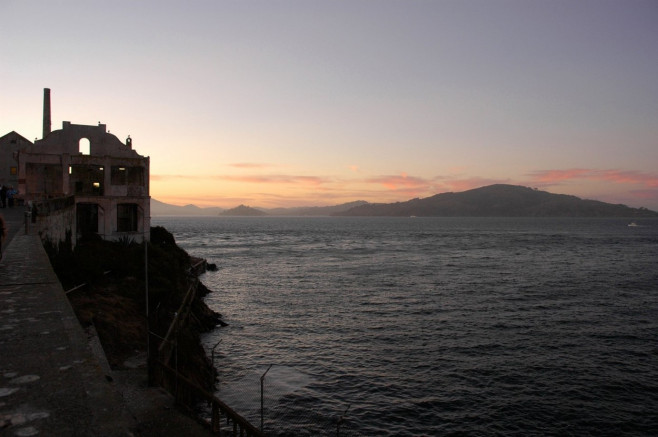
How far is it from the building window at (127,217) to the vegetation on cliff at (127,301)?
28.9 ft

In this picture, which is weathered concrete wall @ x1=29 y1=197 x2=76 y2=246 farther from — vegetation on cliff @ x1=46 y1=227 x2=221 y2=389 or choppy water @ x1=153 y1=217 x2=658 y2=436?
choppy water @ x1=153 y1=217 x2=658 y2=436

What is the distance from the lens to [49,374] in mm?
5152

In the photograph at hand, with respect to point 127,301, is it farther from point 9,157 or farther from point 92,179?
point 9,157

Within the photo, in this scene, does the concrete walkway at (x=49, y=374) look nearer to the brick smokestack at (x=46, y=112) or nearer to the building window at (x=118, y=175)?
the building window at (x=118, y=175)

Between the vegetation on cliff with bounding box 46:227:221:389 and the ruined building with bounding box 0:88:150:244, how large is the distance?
7.69 m

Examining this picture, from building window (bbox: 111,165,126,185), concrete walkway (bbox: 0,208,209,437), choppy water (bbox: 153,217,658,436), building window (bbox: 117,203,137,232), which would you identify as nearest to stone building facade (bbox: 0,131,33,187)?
building window (bbox: 111,165,126,185)

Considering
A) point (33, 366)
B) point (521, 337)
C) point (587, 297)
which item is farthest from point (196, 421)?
point (587, 297)

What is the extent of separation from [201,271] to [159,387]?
49598mm

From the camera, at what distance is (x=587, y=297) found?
4291 centimetres

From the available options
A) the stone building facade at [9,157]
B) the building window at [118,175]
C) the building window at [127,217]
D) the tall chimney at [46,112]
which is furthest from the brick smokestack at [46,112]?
the building window at [127,217]

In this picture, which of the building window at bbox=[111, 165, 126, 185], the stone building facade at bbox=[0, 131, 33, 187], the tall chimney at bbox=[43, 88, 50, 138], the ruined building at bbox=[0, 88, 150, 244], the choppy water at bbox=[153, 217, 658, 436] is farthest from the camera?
the tall chimney at bbox=[43, 88, 50, 138]

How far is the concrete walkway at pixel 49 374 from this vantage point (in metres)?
4.15

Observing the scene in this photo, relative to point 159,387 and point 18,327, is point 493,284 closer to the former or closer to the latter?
point 159,387

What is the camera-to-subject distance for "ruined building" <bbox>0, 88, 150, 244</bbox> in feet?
142
